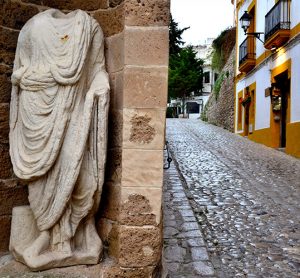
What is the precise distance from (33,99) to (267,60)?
12.1 m

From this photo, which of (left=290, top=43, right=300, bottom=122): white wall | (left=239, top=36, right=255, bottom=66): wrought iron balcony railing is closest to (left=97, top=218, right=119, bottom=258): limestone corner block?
(left=290, top=43, right=300, bottom=122): white wall

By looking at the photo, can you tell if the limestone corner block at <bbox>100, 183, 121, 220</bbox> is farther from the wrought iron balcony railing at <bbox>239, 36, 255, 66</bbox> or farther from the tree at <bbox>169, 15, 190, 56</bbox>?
the wrought iron balcony railing at <bbox>239, 36, 255, 66</bbox>

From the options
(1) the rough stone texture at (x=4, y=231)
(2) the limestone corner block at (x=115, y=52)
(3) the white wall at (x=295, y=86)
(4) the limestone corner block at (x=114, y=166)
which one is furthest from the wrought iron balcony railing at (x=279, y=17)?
(1) the rough stone texture at (x=4, y=231)

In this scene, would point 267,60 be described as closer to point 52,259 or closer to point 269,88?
point 269,88

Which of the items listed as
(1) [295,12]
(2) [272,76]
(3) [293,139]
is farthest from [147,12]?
(2) [272,76]

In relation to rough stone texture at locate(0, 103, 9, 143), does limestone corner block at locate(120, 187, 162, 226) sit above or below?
below

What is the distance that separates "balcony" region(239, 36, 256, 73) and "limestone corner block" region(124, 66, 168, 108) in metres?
13.3

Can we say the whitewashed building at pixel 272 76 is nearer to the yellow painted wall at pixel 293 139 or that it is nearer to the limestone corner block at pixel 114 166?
the yellow painted wall at pixel 293 139

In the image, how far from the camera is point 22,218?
2646 mm

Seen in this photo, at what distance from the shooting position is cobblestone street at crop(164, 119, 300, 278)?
3.51 m

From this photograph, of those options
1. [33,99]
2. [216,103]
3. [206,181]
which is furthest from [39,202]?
[216,103]

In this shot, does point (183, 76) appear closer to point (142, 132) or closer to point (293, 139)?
point (293, 139)

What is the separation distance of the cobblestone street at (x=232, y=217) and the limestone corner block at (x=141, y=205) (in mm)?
863

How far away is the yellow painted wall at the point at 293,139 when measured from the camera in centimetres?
1027
